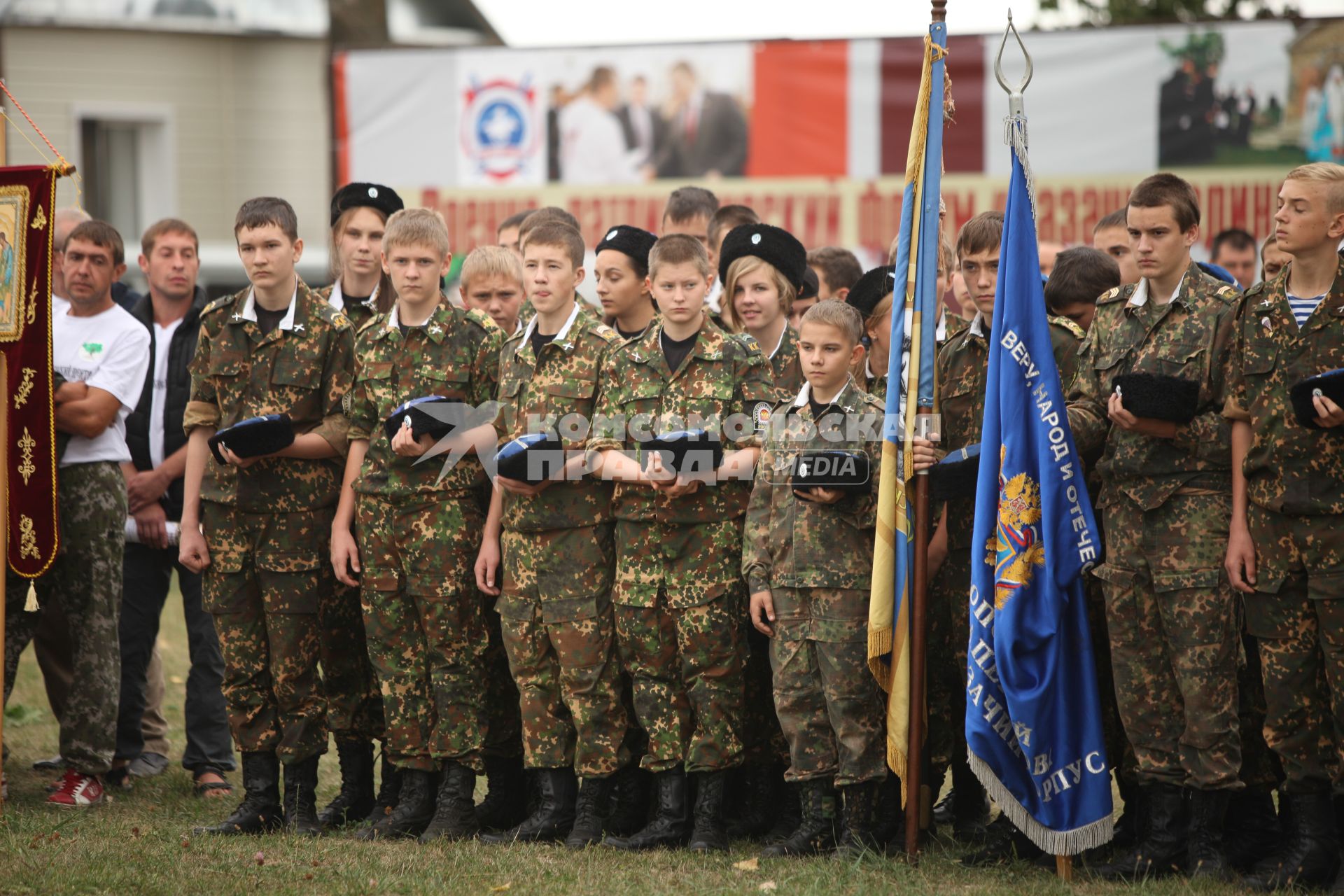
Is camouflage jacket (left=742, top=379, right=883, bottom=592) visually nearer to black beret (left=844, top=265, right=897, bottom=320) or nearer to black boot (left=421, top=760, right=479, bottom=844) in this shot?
black beret (left=844, top=265, right=897, bottom=320)

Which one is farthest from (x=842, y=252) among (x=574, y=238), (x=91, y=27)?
(x=91, y=27)

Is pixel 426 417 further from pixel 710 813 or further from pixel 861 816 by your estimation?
pixel 861 816

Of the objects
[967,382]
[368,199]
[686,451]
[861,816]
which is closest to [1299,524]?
[967,382]

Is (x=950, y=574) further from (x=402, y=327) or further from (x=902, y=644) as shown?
(x=402, y=327)

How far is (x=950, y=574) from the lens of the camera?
5.66 m

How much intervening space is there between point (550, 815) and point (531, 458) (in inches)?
57.2

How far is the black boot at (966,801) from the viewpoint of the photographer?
230 inches

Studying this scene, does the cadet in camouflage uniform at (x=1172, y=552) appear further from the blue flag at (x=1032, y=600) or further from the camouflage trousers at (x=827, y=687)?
the camouflage trousers at (x=827, y=687)

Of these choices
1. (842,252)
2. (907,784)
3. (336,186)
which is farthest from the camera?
(336,186)

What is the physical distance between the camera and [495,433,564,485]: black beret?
17.7ft

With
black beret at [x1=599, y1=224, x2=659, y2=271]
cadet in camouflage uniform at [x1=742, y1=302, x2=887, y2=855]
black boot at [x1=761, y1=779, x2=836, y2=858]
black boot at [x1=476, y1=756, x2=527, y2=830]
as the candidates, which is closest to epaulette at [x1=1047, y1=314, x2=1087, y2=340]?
cadet in camouflage uniform at [x1=742, y1=302, x2=887, y2=855]

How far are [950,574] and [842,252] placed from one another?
219cm

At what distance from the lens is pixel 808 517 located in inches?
210

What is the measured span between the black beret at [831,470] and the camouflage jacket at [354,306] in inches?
89.9
